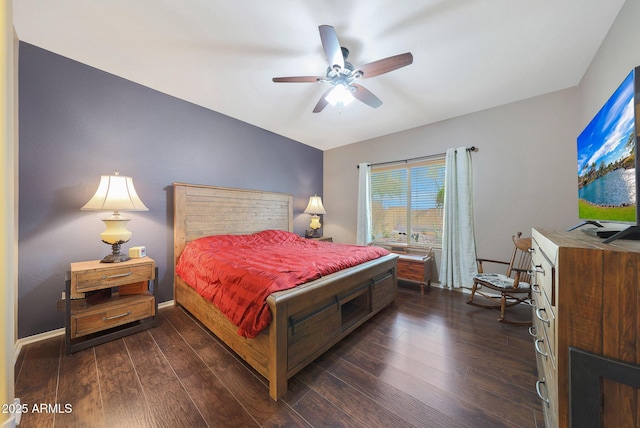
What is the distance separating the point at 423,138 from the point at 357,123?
1096 millimetres

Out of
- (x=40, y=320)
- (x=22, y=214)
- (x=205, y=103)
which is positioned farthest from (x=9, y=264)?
(x=205, y=103)

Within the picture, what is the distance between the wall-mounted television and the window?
6.37ft

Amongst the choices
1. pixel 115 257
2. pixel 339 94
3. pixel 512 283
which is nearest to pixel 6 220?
pixel 115 257

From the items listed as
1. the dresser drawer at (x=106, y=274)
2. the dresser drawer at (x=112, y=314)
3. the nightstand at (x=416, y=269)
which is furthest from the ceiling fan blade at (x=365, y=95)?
the dresser drawer at (x=112, y=314)

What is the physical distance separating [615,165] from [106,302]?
3.63m

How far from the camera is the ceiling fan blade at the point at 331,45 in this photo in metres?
1.45

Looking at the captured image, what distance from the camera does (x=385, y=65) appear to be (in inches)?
68.0

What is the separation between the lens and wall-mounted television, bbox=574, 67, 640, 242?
0.93 metres

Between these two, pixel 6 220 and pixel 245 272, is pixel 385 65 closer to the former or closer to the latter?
pixel 245 272

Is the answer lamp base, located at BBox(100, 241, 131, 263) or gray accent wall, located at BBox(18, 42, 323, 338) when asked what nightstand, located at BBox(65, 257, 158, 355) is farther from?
gray accent wall, located at BBox(18, 42, 323, 338)

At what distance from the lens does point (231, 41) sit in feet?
6.07

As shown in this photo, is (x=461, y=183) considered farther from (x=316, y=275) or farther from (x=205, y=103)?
(x=205, y=103)

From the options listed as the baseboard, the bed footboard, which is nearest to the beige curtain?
the bed footboard

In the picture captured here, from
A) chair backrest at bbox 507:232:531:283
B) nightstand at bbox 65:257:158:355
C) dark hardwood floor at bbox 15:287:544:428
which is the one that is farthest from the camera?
chair backrest at bbox 507:232:531:283
